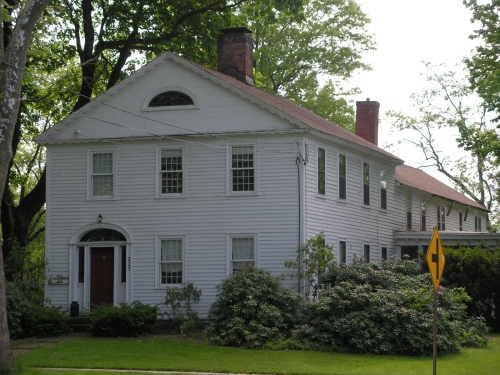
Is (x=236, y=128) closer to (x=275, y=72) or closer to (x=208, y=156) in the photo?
(x=208, y=156)

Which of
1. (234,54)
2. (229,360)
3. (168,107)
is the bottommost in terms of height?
(229,360)

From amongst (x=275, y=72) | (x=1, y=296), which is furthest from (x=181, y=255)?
(x=275, y=72)

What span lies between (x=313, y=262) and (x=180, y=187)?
530cm

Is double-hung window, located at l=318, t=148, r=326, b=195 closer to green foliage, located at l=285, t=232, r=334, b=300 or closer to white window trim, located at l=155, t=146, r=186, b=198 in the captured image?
green foliage, located at l=285, t=232, r=334, b=300

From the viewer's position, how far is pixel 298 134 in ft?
88.1

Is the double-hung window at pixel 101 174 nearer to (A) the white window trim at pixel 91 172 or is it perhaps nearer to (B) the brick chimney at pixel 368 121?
(A) the white window trim at pixel 91 172

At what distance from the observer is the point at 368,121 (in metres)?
39.7

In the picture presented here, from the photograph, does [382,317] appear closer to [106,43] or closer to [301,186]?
[301,186]

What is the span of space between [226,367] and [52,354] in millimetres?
4888

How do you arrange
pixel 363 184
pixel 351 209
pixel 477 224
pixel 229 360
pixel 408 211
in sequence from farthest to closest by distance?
pixel 477 224, pixel 408 211, pixel 363 184, pixel 351 209, pixel 229 360

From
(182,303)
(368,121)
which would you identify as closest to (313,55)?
(368,121)

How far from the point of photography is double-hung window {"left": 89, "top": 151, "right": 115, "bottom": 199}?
2872 cm

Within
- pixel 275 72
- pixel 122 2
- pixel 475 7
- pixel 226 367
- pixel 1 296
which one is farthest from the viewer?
pixel 275 72

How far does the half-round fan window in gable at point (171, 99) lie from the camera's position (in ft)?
92.2
